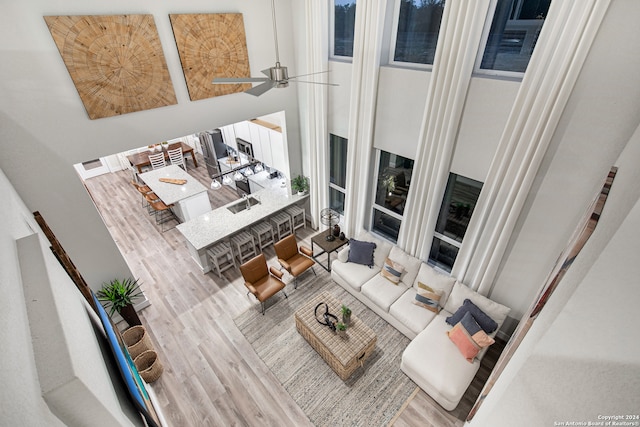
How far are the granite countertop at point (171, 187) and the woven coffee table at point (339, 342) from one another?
451cm

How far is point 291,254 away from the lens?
5.84 metres

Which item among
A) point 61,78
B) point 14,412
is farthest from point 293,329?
point 61,78

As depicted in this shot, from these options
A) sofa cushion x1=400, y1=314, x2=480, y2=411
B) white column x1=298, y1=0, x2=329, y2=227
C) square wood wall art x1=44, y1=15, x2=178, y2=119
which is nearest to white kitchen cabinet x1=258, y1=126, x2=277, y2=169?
white column x1=298, y1=0, x2=329, y2=227

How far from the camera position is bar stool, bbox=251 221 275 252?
6.40 meters

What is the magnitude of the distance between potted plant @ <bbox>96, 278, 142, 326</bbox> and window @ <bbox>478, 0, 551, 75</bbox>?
6064 millimetres

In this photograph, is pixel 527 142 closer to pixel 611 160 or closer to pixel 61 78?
pixel 611 160

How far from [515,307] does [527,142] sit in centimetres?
240

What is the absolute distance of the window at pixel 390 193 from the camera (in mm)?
4867

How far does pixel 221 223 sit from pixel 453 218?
4552 millimetres

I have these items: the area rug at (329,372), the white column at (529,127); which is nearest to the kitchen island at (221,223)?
the area rug at (329,372)

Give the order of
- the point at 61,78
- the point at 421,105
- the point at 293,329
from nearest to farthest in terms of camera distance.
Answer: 1. the point at 61,78
2. the point at 421,105
3. the point at 293,329

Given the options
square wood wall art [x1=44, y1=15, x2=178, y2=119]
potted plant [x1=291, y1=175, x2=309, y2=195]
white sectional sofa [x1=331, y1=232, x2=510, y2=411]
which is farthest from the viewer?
potted plant [x1=291, y1=175, x2=309, y2=195]

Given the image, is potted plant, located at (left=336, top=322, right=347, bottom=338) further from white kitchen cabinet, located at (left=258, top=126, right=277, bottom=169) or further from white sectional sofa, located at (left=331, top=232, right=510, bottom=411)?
white kitchen cabinet, located at (left=258, top=126, right=277, bottom=169)

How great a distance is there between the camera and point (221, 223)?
6.18 meters
